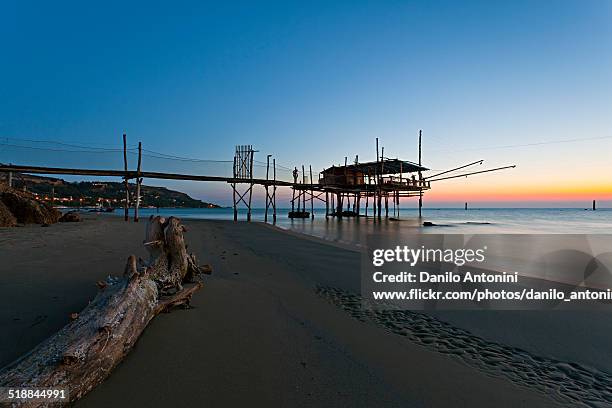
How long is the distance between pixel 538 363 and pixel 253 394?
2.84m

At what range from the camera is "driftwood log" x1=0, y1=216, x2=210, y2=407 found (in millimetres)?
2055

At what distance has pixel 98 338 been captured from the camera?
2418mm

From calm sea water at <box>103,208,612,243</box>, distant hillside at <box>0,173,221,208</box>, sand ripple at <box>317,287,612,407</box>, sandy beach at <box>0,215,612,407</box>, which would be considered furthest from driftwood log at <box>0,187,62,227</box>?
distant hillside at <box>0,173,221,208</box>

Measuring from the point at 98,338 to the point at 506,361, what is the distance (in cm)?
375

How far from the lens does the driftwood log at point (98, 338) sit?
205 centimetres

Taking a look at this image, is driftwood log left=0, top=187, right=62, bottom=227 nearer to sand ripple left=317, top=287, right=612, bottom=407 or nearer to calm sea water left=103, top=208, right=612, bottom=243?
calm sea water left=103, top=208, right=612, bottom=243

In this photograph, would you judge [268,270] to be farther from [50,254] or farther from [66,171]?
[66,171]

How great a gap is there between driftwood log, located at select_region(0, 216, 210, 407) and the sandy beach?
0.47 ft

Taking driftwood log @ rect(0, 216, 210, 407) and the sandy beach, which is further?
the sandy beach

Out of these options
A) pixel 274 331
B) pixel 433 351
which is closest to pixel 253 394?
pixel 274 331

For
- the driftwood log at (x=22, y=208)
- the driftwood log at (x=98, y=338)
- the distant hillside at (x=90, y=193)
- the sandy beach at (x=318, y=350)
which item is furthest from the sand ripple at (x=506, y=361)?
the distant hillside at (x=90, y=193)

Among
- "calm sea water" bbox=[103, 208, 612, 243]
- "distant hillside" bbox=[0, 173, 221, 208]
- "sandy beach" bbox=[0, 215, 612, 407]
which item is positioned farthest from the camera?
"distant hillside" bbox=[0, 173, 221, 208]

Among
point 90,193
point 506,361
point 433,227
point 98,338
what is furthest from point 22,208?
point 90,193

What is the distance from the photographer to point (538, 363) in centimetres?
313
